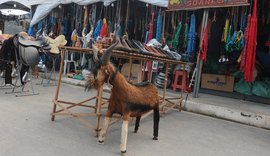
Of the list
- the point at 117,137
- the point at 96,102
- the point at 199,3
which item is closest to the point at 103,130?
the point at 117,137

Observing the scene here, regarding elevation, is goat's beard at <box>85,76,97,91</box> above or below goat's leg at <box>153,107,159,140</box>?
above

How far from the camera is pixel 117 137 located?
3703 mm

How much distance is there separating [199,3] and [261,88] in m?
2.44

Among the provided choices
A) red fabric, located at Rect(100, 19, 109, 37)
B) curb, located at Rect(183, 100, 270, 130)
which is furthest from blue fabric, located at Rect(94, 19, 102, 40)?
curb, located at Rect(183, 100, 270, 130)

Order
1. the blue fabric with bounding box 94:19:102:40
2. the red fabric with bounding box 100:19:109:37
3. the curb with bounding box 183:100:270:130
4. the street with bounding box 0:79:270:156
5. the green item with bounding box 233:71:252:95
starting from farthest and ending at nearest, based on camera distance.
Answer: the blue fabric with bounding box 94:19:102:40 < the red fabric with bounding box 100:19:109:37 < the green item with bounding box 233:71:252:95 < the curb with bounding box 183:100:270:130 < the street with bounding box 0:79:270:156

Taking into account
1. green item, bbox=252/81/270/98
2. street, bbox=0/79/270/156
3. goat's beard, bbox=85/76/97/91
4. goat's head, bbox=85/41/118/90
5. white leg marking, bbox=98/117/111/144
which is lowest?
street, bbox=0/79/270/156

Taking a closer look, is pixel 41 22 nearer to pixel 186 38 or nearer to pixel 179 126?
pixel 186 38

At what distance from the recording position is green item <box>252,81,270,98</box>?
6.38m

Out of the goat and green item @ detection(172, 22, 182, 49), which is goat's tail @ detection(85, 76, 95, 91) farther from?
green item @ detection(172, 22, 182, 49)

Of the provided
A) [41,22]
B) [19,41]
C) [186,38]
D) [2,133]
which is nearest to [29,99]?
[19,41]

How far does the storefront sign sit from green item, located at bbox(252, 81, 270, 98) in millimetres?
2043

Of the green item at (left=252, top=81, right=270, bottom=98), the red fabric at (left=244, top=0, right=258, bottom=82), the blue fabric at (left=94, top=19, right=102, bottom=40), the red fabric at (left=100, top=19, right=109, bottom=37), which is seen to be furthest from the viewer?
the blue fabric at (left=94, top=19, right=102, bottom=40)

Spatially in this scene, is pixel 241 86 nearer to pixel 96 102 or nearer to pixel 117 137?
pixel 96 102

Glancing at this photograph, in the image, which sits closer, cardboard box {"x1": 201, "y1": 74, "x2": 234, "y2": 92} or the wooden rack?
the wooden rack
